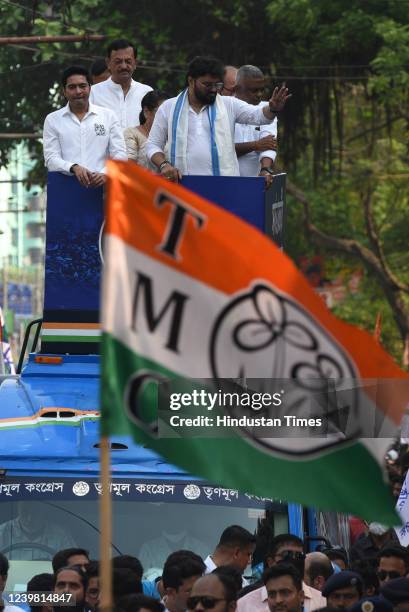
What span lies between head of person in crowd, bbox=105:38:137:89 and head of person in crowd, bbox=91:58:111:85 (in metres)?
0.64

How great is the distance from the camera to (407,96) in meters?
25.4

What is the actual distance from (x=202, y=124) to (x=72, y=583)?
4559 millimetres

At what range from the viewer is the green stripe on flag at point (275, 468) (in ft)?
19.5

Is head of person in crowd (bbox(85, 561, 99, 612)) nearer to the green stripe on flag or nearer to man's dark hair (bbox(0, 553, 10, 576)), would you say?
man's dark hair (bbox(0, 553, 10, 576))

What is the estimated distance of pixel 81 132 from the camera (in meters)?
12.8

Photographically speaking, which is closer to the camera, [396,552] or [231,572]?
[231,572]

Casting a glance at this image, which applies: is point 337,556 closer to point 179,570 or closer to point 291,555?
point 291,555

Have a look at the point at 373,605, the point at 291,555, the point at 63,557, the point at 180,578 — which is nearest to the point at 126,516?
the point at 63,557

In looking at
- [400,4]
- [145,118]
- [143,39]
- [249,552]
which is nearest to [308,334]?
[249,552]

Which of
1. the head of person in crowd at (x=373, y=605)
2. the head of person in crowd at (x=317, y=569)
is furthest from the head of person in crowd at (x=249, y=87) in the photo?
the head of person in crowd at (x=373, y=605)

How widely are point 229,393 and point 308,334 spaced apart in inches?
26.0

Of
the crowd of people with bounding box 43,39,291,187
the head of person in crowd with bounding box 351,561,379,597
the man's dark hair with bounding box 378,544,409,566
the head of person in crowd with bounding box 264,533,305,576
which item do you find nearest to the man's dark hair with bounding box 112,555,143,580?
the head of person in crowd with bounding box 264,533,305,576

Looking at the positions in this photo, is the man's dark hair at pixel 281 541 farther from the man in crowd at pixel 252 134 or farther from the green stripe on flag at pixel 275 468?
the man in crowd at pixel 252 134

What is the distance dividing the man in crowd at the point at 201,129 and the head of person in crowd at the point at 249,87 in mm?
671
